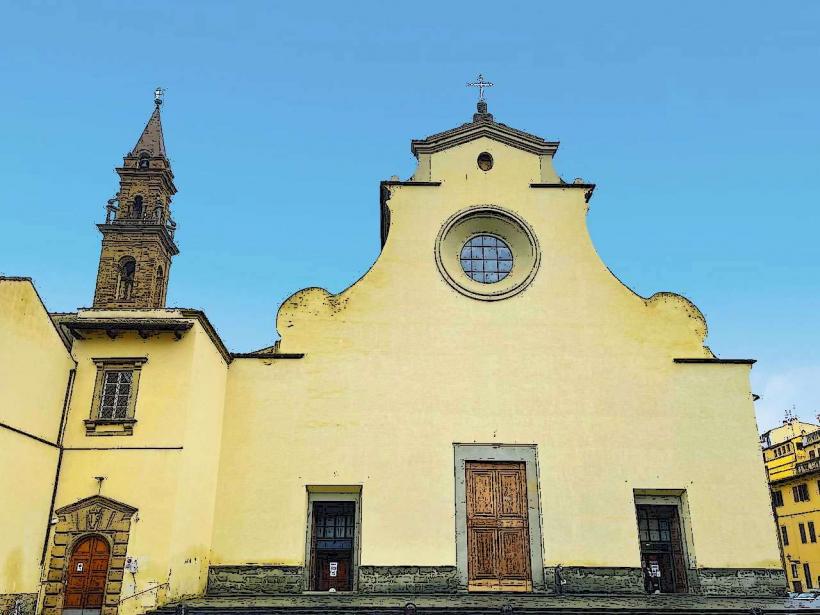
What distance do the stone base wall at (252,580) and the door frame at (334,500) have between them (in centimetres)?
31

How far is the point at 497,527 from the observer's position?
1716cm

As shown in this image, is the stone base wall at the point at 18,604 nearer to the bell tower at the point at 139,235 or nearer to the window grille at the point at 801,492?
the bell tower at the point at 139,235

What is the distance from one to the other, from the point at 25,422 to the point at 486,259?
490 inches

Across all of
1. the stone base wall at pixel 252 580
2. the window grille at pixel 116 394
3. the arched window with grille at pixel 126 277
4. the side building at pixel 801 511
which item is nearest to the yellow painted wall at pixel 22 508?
the window grille at pixel 116 394

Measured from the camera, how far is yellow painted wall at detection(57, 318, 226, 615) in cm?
1419

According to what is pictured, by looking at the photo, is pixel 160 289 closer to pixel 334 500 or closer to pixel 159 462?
pixel 334 500

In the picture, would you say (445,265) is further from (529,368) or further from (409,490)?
→ (409,490)

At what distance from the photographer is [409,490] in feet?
56.4

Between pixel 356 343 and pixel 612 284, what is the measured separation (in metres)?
7.44

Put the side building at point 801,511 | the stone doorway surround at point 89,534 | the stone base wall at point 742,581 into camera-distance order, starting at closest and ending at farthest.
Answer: the stone doorway surround at point 89,534 → the stone base wall at point 742,581 → the side building at point 801,511

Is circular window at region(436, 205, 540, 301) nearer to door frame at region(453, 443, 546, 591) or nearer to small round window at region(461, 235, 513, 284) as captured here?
small round window at region(461, 235, 513, 284)

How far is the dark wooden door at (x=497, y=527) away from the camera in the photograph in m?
16.7

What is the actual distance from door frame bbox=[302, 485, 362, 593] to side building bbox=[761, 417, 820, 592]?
29.1 metres

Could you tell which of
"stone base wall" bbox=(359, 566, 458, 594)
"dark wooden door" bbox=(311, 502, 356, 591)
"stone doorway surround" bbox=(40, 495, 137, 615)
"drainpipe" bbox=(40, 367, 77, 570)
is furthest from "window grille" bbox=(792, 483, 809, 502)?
"drainpipe" bbox=(40, 367, 77, 570)
